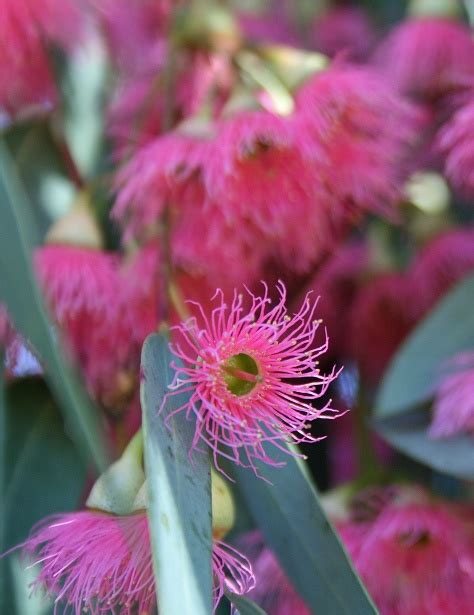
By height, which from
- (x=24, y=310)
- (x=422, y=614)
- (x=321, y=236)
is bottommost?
(x=422, y=614)

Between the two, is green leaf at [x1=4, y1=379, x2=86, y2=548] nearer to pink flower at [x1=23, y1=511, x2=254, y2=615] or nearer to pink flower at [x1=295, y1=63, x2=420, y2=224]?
pink flower at [x1=23, y1=511, x2=254, y2=615]

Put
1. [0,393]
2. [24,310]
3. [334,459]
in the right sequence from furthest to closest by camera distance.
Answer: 1. [334,459]
2. [0,393]
3. [24,310]

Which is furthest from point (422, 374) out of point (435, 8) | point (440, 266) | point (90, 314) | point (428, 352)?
point (435, 8)

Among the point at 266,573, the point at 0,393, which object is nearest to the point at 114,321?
the point at 0,393

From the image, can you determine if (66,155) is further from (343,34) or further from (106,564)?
(106,564)

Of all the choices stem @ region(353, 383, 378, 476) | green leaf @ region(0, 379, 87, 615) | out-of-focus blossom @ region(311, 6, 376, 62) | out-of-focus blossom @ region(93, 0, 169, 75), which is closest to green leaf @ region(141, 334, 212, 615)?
green leaf @ region(0, 379, 87, 615)

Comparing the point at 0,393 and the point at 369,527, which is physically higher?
the point at 0,393

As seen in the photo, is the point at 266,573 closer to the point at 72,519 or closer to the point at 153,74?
the point at 72,519
